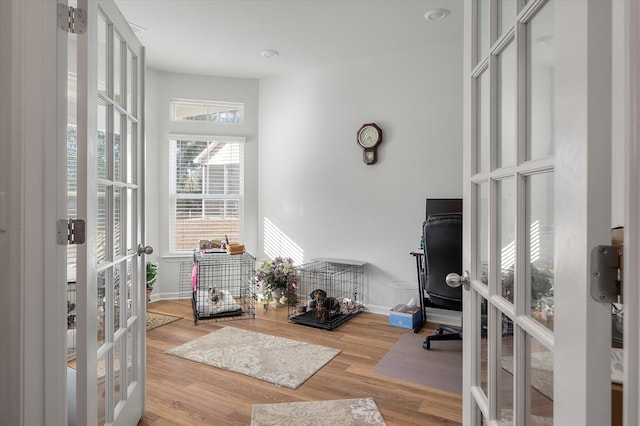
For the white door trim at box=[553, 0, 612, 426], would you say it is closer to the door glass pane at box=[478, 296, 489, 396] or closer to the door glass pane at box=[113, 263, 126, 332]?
the door glass pane at box=[478, 296, 489, 396]

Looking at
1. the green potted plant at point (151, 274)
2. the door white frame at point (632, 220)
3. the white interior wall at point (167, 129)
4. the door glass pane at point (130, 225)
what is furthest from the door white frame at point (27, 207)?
the white interior wall at point (167, 129)

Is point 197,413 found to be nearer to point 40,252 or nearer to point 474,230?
point 40,252

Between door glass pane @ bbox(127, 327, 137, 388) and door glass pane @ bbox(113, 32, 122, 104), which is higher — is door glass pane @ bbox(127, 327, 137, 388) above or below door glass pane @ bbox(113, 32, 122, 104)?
below

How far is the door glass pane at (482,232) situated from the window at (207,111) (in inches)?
160

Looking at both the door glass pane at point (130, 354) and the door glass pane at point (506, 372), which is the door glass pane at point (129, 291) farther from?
the door glass pane at point (506, 372)

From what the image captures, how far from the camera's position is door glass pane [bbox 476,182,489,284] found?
117 cm

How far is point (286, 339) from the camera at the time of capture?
10.7ft

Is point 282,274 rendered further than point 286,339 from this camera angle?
Yes

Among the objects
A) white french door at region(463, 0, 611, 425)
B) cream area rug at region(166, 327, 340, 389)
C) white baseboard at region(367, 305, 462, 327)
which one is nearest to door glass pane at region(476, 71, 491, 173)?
white french door at region(463, 0, 611, 425)

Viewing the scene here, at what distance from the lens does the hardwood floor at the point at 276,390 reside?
2.08 meters

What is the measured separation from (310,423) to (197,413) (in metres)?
0.62

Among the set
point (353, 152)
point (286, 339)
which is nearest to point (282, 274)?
point (286, 339)

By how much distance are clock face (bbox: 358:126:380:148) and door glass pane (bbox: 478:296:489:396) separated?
301 centimetres

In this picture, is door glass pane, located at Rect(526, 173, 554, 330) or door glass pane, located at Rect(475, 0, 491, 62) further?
door glass pane, located at Rect(475, 0, 491, 62)
